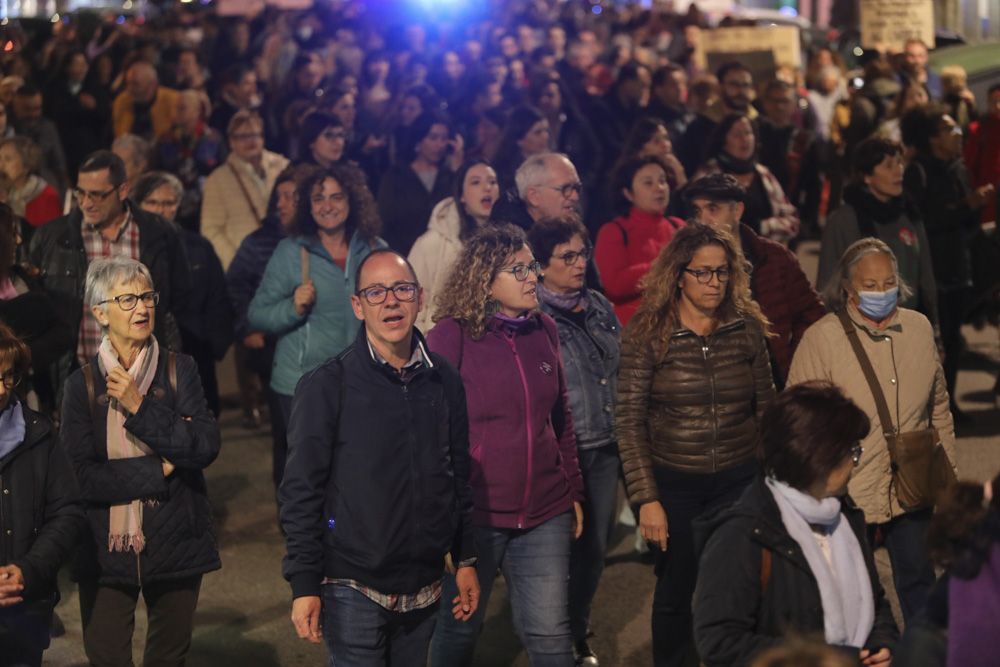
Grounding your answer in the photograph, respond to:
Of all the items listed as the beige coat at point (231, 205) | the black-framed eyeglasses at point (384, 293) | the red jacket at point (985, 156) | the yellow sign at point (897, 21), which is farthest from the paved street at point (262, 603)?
the yellow sign at point (897, 21)

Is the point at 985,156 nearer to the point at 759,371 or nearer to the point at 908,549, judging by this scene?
the point at 908,549

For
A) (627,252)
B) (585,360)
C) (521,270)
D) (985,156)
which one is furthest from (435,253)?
(985,156)

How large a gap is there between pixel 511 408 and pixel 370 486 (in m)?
0.99

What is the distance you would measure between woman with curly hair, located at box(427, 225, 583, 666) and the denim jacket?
1.48 ft

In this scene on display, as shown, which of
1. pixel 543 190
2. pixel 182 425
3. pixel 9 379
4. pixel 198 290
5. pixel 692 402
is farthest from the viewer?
pixel 198 290

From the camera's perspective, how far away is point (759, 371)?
6.45 metres

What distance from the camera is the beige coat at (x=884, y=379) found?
6531mm

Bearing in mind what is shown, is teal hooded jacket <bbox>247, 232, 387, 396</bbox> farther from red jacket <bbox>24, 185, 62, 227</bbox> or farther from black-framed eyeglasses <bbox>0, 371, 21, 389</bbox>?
black-framed eyeglasses <bbox>0, 371, 21, 389</bbox>

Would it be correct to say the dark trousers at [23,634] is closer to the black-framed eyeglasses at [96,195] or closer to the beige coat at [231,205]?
the black-framed eyeglasses at [96,195]

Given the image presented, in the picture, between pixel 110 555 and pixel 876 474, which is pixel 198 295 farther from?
pixel 876 474

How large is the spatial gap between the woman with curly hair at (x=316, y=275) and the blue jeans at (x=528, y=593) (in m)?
2.24

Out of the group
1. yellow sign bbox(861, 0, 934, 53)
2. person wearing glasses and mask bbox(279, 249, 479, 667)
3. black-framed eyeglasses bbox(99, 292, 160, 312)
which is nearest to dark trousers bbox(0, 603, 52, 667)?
person wearing glasses and mask bbox(279, 249, 479, 667)

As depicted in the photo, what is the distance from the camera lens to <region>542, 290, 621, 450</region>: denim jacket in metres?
6.74

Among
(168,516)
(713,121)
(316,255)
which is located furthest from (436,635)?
(713,121)
